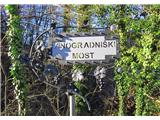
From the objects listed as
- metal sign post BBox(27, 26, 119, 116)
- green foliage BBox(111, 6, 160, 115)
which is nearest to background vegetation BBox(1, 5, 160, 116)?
green foliage BBox(111, 6, 160, 115)

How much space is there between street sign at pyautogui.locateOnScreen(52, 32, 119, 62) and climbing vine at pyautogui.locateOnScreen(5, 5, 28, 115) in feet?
6.43

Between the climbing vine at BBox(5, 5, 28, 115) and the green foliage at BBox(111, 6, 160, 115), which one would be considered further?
the green foliage at BBox(111, 6, 160, 115)

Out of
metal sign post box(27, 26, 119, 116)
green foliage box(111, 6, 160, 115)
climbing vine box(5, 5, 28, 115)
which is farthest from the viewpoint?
green foliage box(111, 6, 160, 115)

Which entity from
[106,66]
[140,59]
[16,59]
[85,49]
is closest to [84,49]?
[85,49]

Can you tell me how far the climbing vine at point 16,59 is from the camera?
6.01m

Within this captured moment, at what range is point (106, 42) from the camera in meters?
4.09

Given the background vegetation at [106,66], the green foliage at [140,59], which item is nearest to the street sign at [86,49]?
the background vegetation at [106,66]

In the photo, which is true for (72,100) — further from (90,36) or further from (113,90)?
(113,90)

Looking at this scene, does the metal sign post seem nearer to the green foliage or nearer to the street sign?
the street sign

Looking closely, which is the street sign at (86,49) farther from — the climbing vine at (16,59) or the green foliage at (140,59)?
the green foliage at (140,59)

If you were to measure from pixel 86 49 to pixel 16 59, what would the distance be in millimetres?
2098

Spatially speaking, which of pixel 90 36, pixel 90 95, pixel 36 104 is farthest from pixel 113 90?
pixel 90 36

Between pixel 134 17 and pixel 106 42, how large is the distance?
12.3 ft

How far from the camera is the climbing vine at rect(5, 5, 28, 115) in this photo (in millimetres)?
6012
